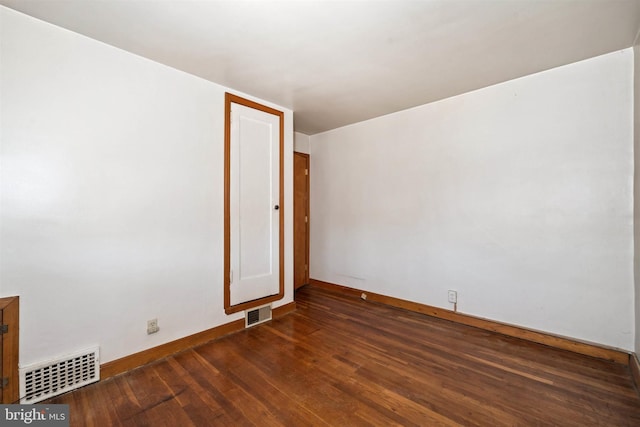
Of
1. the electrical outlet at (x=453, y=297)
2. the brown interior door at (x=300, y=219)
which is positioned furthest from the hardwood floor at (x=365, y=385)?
the brown interior door at (x=300, y=219)

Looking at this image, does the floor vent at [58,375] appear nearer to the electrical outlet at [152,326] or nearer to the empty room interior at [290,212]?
the empty room interior at [290,212]

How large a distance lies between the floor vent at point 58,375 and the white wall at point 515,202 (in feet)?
9.90

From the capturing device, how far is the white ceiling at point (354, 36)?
1.71 m

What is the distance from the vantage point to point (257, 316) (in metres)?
3.05

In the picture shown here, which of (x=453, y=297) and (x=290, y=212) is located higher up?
(x=290, y=212)

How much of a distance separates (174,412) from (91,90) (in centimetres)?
230

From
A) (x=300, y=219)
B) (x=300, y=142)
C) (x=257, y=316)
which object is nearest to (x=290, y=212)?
(x=300, y=219)

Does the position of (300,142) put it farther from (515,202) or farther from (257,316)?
(515,202)

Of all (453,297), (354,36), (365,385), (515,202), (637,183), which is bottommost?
(365,385)

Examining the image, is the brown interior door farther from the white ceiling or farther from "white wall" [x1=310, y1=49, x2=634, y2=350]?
the white ceiling

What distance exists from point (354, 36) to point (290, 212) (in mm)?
2093

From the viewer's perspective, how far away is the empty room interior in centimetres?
175

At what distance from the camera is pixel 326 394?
187 centimetres

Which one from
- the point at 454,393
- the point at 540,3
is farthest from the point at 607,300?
the point at 540,3
